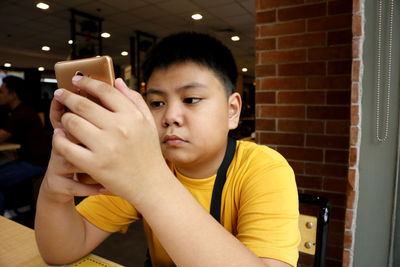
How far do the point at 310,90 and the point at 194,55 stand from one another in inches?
41.4

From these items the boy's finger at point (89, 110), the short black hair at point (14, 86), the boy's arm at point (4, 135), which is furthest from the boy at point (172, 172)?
the short black hair at point (14, 86)

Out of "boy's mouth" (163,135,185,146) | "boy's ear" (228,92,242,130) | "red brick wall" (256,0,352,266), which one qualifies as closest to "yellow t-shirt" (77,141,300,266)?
"boy's ear" (228,92,242,130)

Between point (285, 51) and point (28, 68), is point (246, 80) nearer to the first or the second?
point (28, 68)

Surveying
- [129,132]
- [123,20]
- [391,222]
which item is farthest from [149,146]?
[123,20]

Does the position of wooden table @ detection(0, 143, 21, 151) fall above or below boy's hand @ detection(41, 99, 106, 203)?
below

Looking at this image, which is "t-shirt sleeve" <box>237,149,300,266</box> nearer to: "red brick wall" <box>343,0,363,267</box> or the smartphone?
the smartphone

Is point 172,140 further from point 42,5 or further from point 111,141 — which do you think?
point 42,5

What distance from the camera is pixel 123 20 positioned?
6.57m

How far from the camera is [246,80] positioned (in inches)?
721

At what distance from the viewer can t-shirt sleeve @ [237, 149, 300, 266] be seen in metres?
0.69

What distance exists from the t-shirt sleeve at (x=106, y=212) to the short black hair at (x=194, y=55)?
0.48 metres

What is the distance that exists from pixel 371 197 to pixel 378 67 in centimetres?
67

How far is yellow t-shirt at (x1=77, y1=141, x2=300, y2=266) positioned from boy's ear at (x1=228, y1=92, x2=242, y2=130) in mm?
102

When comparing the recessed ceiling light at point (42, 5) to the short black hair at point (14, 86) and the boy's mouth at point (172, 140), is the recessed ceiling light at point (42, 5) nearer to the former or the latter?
the short black hair at point (14, 86)
